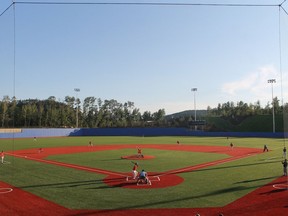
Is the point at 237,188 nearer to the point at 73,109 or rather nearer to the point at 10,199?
the point at 10,199

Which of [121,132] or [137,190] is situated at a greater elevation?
[121,132]

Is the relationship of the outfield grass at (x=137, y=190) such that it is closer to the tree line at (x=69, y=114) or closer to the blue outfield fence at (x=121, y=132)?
the blue outfield fence at (x=121, y=132)

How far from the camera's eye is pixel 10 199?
17.8 m

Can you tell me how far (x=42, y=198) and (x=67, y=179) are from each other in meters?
5.63

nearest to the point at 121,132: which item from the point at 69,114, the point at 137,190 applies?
the point at 69,114

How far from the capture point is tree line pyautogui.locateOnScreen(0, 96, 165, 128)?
124 metres

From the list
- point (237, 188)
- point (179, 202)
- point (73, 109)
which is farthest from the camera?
point (73, 109)

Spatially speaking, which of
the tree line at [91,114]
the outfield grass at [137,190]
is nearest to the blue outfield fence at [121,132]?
the tree line at [91,114]

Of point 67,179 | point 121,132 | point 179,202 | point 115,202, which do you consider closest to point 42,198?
point 115,202

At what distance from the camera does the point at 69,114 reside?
13738 centimetres

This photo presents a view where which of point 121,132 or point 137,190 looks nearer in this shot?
point 137,190

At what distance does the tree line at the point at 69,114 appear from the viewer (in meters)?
124

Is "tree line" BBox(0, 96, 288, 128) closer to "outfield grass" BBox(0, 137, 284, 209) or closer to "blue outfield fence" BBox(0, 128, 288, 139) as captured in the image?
"blue outfield fence" BBox(0, 128, 288, 139)

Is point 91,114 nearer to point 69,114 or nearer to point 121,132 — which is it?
point 69,114
